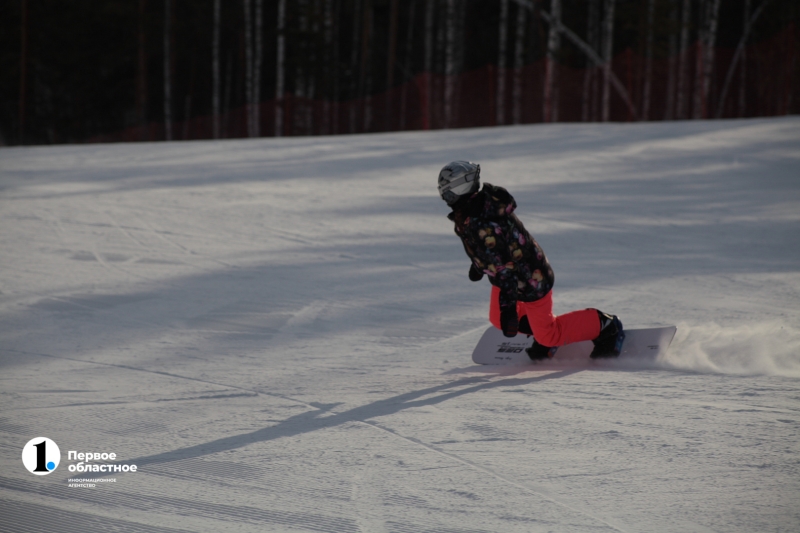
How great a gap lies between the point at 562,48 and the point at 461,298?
27284 mm

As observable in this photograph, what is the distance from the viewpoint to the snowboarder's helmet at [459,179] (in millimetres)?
3779

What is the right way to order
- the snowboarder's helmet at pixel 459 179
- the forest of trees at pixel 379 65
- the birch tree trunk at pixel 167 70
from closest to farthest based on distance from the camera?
the snowboarder's helmet at pixel 459 179 → the forest of trees at pixel 379 65 → the birch tree trunk at pixel 167 70

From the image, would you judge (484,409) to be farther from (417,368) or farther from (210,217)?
(210,217)

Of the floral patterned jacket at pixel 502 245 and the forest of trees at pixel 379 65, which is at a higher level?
the forest of trees at pixel 379 65

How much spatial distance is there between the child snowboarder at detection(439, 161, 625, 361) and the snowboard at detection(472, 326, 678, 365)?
0.35ft

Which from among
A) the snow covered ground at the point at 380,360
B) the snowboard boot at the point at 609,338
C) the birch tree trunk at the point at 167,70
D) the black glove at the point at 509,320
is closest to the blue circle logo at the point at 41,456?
the snow covered ground at the point at 380,360

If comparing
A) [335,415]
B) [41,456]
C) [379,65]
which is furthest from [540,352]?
[379,65]

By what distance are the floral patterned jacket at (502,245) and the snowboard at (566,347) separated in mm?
577

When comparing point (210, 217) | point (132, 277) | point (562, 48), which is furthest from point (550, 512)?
point (562, 48)

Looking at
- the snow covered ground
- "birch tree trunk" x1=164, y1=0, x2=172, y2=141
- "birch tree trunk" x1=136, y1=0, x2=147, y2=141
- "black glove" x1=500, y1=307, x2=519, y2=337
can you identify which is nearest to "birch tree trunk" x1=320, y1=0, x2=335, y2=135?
"birch tree trunk" x1=164, y1=0, x2=172, y2=141

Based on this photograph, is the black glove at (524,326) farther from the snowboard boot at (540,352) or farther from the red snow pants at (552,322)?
the snowboard boot at (540,352)

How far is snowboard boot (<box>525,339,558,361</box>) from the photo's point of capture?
4.54 meters

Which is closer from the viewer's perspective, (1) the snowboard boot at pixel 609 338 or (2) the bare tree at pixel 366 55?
(1) the snowboard boot at pixel 609 338

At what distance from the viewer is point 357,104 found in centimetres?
2153
